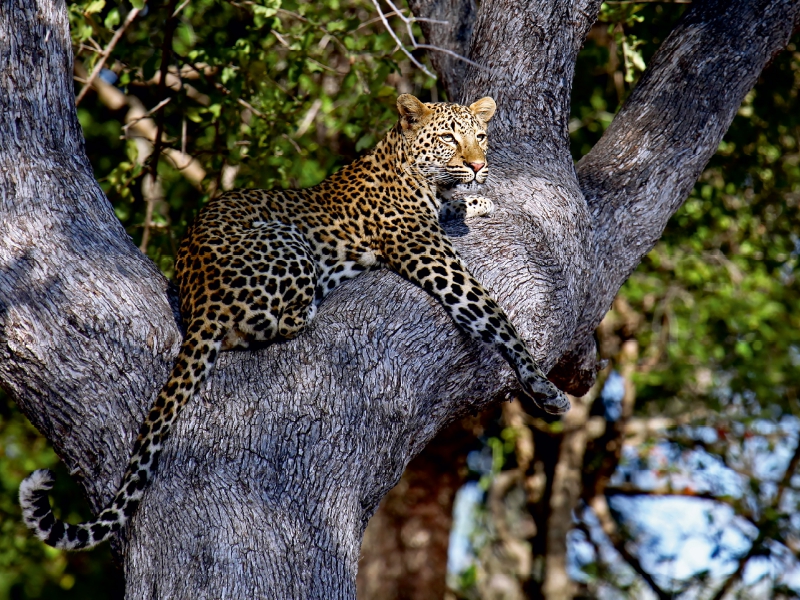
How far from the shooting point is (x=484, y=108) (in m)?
5.75

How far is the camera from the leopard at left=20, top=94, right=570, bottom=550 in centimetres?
391

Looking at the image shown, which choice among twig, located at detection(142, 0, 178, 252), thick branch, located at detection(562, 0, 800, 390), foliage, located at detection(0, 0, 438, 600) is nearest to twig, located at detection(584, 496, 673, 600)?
foliage, located at detection(0, 0, 438, 600)

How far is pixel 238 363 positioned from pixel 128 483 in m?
0.74

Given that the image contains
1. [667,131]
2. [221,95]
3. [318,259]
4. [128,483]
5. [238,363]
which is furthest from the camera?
[221,95]

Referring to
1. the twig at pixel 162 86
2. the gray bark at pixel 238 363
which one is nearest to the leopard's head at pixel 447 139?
the gray bark at pixel 238 363

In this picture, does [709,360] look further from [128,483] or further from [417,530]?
[128,483]

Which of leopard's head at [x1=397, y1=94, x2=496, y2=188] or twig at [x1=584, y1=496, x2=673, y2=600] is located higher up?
leopard's head at [x1=397, y1=94, x2=496, y2=188]

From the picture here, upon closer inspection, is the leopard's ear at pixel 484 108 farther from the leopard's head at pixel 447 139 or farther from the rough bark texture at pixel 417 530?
the rough bark texture at pixel 417 530

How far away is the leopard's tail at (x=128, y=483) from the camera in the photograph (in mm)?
3730

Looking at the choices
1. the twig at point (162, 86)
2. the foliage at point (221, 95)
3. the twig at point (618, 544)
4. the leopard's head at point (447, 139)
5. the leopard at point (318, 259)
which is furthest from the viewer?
the twig at point (618, 544)

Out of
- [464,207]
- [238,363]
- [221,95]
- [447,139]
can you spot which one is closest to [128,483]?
[238,363]

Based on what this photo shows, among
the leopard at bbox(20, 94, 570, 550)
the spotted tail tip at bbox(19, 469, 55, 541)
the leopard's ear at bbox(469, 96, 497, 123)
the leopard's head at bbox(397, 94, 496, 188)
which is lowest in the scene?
the spotted tail tip at bbox(19, 469, 55, 541)

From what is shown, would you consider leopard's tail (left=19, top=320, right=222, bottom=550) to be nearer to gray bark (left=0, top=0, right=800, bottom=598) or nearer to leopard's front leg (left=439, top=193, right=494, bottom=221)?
gray bark (left=0, top=0, right=800, bottom=598)

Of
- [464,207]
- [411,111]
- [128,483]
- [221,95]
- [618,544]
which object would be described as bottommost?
[618,544]
